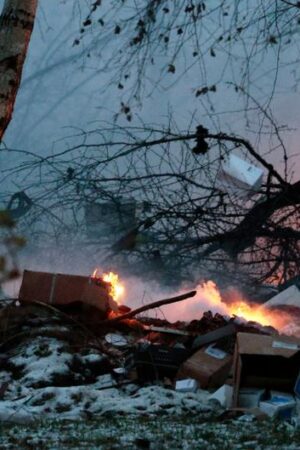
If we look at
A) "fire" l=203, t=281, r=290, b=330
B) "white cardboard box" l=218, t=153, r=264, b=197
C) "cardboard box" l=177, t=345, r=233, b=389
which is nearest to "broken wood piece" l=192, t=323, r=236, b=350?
"cardboard box" l=177, t=345, r=233, b=389

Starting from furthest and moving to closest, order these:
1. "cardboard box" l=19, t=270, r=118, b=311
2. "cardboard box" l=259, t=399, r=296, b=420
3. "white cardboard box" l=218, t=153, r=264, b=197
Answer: "white cardboard box" l=218, t=153, r=264, b=197
"cardboard box" l=19, t=270, r=118, b=311
"cardboard box" l=259, t=399, r=296, b=420

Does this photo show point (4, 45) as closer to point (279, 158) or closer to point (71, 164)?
point (71, 164)

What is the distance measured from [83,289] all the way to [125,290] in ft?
8.40

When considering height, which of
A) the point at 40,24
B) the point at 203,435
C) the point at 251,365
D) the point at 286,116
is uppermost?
the point at 40,24

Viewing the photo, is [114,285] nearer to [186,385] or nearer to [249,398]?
[186,385]

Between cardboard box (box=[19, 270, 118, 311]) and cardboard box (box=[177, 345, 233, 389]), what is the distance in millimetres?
1213

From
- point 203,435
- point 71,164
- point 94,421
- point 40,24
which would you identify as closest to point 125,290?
point 71,164

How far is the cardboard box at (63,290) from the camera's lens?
682cm

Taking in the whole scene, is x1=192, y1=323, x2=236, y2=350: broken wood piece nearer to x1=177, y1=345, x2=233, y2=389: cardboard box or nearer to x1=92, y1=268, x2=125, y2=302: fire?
x1=177, y1=345, x2=233, y2=389: cardboard box

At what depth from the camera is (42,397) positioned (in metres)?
5.16

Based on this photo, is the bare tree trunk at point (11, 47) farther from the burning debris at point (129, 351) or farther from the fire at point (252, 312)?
the fire at point (252, 312)

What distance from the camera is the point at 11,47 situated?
4.47m

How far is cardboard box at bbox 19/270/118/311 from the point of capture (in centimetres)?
682

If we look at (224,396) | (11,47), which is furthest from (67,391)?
(11,47)
